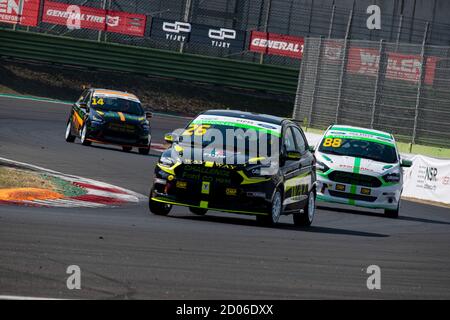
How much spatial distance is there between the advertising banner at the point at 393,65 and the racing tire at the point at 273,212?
540 inches

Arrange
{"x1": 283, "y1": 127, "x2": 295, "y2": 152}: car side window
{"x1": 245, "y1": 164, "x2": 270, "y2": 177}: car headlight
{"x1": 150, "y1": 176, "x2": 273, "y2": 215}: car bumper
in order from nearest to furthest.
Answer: {"x1": 150, "y1": 176, "x2": 273, "y2": 215}: car bumper < {"x1": 245, "y1": 164, "x2": 270, "y2": 177}: car headlight < {"x1": 283, "y1": 127, "x2": 295, "y2": 152}: car side window

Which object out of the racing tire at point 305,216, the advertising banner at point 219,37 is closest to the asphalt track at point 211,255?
the racing tire at point 305,216

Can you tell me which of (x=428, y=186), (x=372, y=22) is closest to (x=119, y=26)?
(x=372, y=22)

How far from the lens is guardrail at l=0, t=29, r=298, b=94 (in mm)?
43688

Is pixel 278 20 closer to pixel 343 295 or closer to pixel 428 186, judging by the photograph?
pixel 428 186

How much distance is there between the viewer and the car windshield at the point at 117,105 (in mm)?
28875

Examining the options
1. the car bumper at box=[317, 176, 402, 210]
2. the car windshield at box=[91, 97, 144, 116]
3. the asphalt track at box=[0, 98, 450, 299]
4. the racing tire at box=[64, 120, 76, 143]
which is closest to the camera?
the asphalt track at box=[0, 98, 450, 299]

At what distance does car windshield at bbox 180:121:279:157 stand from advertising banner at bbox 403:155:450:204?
1169 cm

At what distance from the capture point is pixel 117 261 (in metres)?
9.91

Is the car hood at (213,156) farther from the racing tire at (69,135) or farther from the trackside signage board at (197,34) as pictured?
the trackside signage board at (197,34)

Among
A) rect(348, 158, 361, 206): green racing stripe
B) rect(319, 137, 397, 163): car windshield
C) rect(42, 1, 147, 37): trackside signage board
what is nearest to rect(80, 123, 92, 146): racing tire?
rect(319, 137, 397, 163): car windshield

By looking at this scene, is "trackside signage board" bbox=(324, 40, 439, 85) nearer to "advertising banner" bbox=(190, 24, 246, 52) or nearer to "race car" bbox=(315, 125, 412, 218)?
"race car" bbox=(315, 125, 412, 218)

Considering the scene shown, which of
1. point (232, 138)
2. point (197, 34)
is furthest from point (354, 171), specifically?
point (197, 34)

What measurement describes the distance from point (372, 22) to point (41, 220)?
3186cm
